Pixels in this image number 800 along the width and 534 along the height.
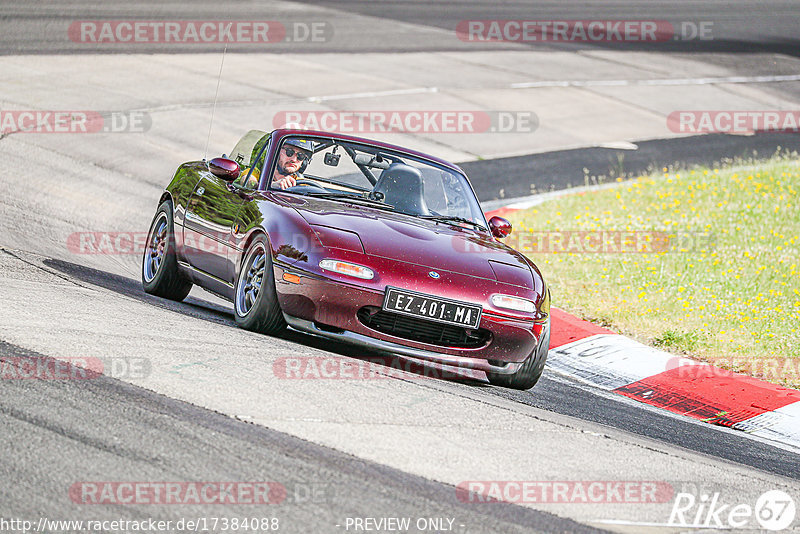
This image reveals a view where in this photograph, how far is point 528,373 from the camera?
7.71 m

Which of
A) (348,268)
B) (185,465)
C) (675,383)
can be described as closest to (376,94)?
(675,383)

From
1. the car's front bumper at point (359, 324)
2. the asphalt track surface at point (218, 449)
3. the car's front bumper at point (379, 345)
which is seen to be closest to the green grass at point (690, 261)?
the asphalt track surface at point (218, 449)

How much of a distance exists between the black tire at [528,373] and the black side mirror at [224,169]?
235 centimetres

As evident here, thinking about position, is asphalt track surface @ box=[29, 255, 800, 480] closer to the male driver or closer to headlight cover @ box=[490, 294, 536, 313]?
headlight cover @ box=[490, 294, 536, 313]

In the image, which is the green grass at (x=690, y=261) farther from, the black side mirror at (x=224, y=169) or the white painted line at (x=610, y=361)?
the black side mirror at (x=224, y=169)

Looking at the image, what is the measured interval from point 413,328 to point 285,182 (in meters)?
1.85

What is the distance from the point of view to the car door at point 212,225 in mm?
8250

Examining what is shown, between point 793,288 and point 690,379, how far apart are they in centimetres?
322

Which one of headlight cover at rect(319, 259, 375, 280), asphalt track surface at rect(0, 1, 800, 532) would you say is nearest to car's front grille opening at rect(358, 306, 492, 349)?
headlight cover at rect(319, 259, 375, 280)

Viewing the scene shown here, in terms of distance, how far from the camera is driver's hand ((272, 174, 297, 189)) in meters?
8.38

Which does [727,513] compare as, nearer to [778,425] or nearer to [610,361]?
[778,425]

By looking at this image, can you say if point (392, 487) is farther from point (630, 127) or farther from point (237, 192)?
point (630, 127)

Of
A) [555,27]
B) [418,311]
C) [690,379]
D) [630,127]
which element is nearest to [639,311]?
[690,379]

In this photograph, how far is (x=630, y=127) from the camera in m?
21.8
